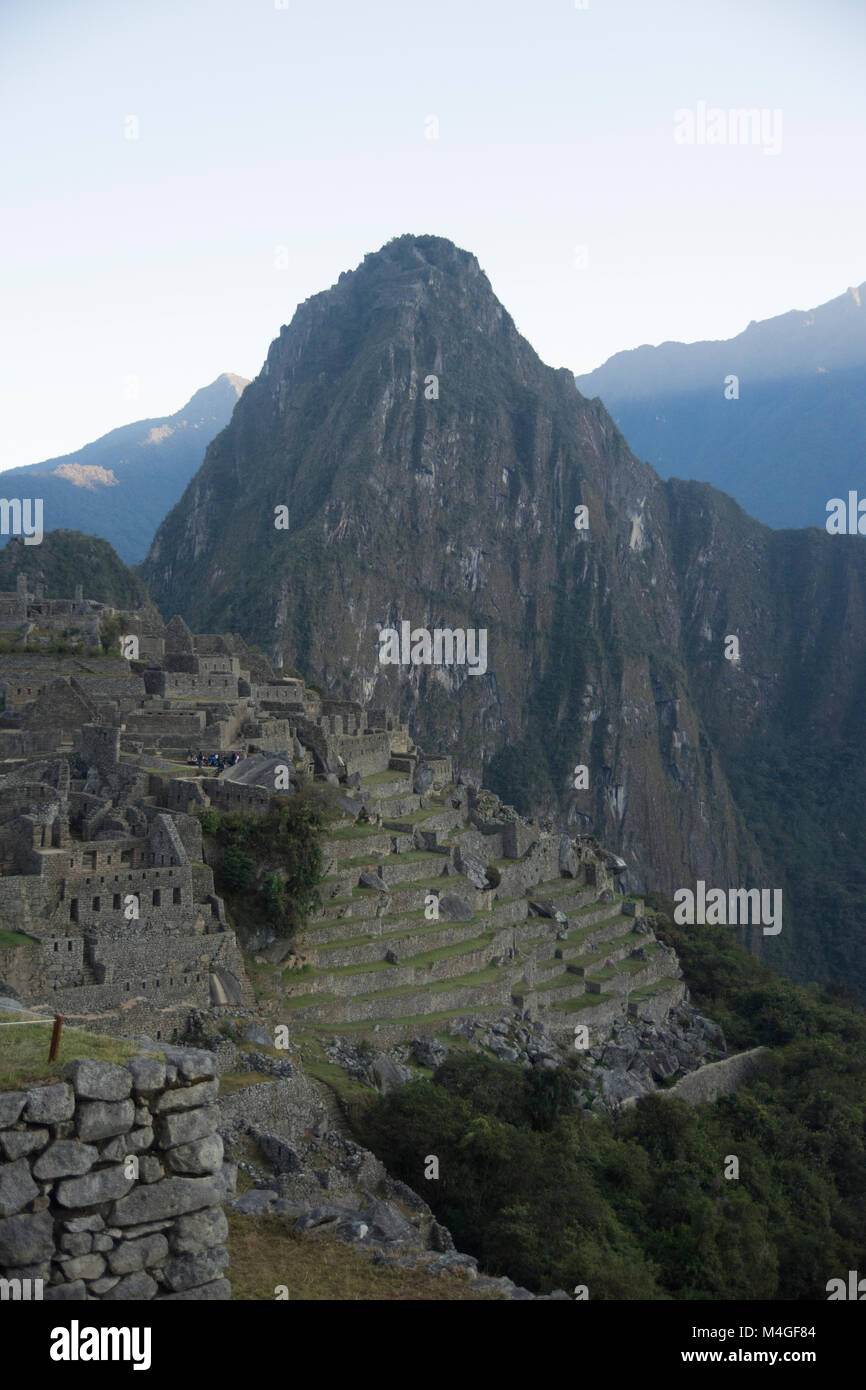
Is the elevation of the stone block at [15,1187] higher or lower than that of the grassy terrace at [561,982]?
higher

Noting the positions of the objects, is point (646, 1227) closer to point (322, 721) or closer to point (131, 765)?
point (131, 765)

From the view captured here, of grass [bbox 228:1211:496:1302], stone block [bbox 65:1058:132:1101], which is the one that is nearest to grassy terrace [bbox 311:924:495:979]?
grass [bbox 228:1211:496:1302]

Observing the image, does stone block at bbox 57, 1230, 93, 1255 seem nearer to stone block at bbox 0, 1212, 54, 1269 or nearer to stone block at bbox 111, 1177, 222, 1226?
stone block at bbox 0, 1212, 54, 1269

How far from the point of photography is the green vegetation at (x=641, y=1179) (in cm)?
2092

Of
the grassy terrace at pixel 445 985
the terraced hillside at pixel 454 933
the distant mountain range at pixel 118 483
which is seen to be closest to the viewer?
the terraced hillside at pixel 454 933

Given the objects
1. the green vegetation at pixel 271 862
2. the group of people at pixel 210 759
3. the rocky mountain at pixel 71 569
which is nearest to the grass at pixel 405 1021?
the green vegetation at pixel 271 862

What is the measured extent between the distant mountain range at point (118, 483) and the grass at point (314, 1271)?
108305 millimetres

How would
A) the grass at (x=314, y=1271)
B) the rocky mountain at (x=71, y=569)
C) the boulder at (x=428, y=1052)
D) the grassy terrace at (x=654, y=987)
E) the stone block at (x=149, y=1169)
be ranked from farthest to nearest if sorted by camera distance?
1. the rocky mountain at (x=71, y=569)
2. the grassy terrace at (x=654, y=987)
3. the boulder at (x=428, y=1052)
4. the grass at (x=314, y=1271)
5. the stone block at (x=149, y=1169)

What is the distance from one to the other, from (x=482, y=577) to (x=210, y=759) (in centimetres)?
14207

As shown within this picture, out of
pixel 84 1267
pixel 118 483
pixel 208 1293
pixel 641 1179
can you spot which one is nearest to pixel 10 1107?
pixel 84 1267

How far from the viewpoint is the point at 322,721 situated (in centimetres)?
4078

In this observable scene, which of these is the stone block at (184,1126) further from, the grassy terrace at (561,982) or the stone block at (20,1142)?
the grassy terrace at (561,982)

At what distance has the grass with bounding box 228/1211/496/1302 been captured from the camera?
40.2 feet

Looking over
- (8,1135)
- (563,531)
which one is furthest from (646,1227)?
(563,531)
